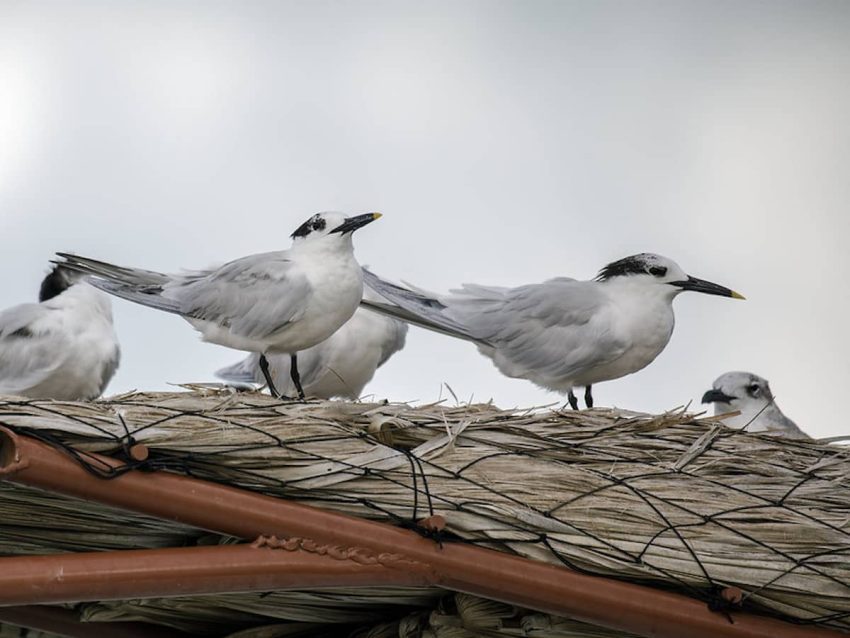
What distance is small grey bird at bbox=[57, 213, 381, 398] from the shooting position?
429cm

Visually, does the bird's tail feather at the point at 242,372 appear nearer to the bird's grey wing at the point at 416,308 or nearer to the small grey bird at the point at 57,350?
the small grey bird at the point at 57,350

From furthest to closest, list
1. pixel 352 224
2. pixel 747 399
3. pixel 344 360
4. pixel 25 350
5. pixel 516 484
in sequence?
pixel 747 399 < pixel 344 360 < pixel 25 350 < pixel 352 224 < pixel 516 484

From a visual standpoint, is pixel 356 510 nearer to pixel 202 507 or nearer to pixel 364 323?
pixel 202 507

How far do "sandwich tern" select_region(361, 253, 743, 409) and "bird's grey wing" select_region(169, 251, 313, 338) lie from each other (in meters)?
0.39

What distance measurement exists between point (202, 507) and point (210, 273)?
1815 mm

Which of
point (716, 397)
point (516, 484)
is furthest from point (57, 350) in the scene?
point (716, 397)

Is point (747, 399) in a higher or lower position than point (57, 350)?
higher

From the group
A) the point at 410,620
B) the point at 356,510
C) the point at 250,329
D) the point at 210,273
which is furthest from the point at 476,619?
the point at 210,273

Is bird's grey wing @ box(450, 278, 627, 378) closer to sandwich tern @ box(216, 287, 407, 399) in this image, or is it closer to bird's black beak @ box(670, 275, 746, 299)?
bird's black beak @ box(670, 275, 746, 299)

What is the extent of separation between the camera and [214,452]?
2.92 metres

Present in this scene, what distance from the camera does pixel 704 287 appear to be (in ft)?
15.3

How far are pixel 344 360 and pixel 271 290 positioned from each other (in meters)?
1.31

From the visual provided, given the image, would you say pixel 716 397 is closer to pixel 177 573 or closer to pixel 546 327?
pixel 546 327

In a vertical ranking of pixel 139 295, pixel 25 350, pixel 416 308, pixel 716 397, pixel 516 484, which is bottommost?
pixel 516 484
